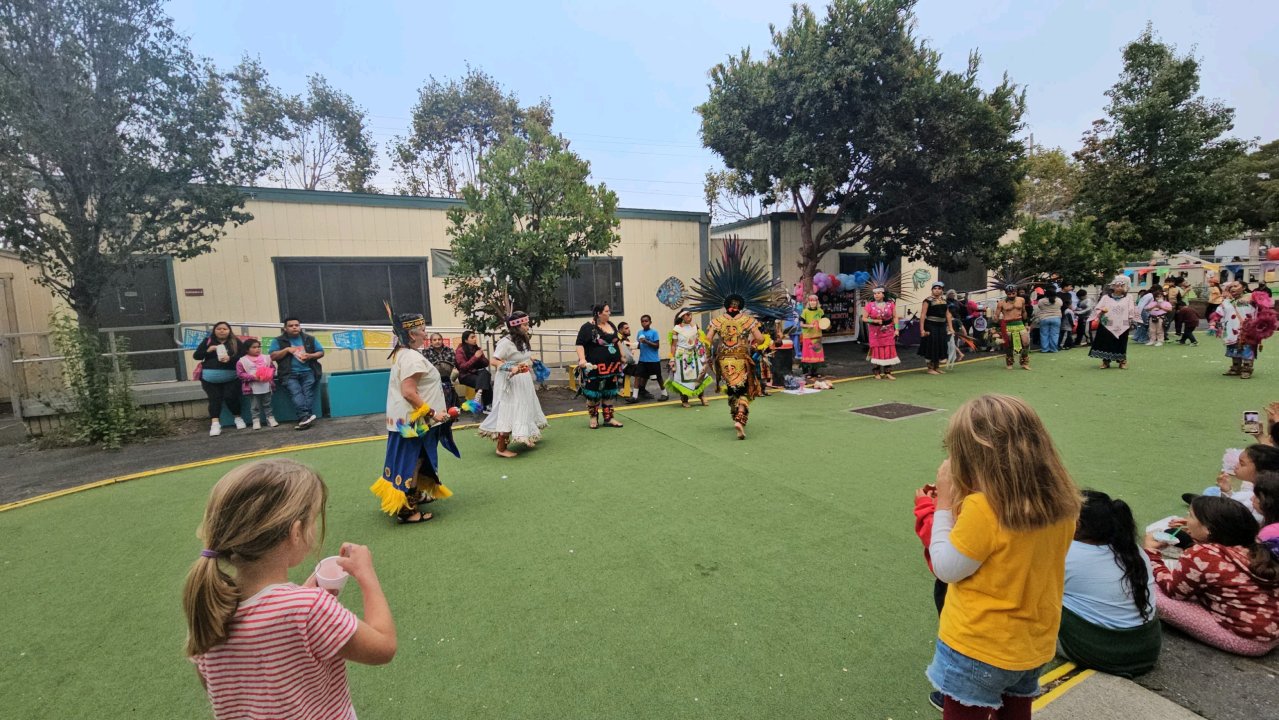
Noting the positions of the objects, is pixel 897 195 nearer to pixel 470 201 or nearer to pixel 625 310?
pixel 625 310

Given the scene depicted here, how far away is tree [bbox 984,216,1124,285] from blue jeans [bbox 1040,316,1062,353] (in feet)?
6.16

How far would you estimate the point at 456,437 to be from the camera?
7.61 metres

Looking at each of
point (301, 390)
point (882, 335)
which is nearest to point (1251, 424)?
point (882, 335)

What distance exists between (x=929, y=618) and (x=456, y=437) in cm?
589

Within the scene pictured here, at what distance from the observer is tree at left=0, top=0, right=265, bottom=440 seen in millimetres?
6777

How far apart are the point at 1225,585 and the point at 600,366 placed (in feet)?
19.5

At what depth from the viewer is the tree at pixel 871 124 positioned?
11133 mm

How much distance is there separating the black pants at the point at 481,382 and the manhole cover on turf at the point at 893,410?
523 cm

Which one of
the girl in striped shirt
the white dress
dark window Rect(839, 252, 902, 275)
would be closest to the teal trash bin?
the white dress

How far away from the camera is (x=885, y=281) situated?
13.9 m

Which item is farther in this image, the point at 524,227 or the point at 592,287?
the point at 592,287

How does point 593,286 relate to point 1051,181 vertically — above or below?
below

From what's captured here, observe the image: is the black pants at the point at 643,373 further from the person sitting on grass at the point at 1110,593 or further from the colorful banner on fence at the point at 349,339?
the person sitting on grass at the point at 1110,593

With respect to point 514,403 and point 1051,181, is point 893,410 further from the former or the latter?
point 1051,181
